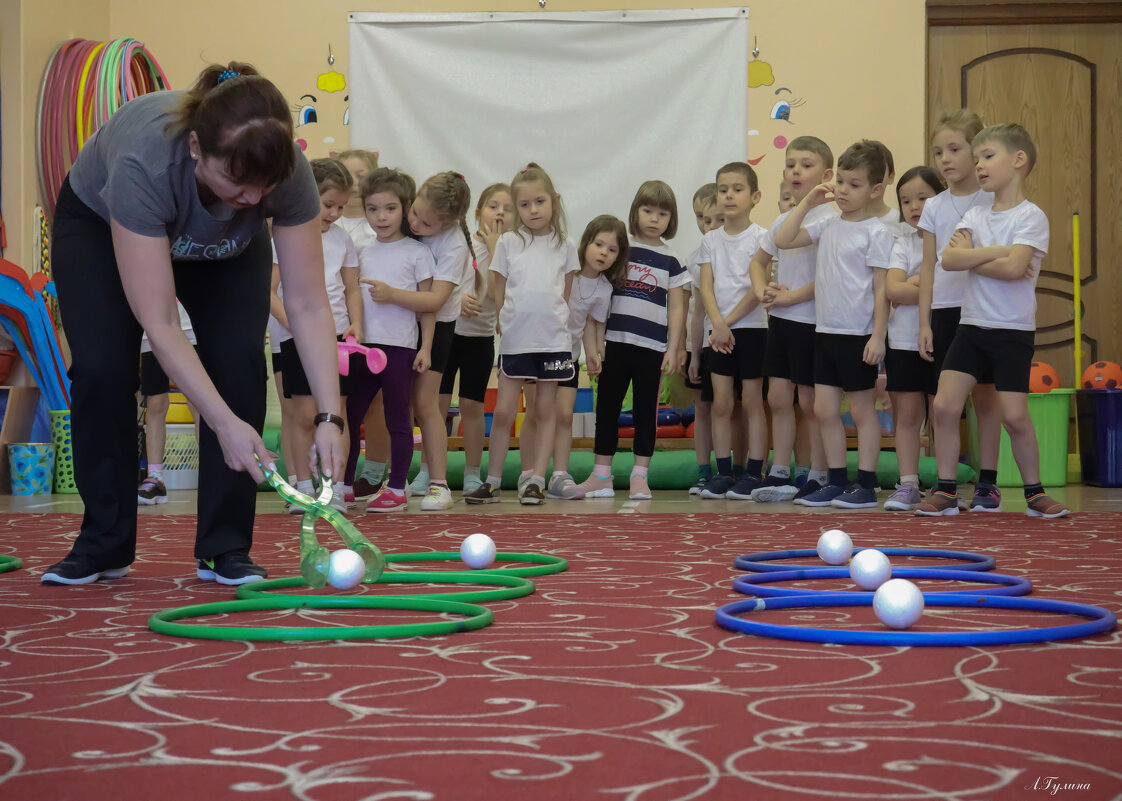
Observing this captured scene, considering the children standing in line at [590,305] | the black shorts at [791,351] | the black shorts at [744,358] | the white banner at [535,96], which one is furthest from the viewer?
the white banner at [535,96]

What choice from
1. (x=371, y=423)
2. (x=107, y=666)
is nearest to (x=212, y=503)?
(x=107, y=666)

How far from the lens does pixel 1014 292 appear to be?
12.0 feet

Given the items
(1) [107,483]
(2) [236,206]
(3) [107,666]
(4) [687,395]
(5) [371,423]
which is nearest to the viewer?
(3) [107,666]

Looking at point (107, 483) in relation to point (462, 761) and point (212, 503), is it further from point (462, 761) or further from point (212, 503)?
point (462, 761)

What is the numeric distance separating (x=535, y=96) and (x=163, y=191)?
16.3ft

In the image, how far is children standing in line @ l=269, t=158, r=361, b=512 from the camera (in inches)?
155

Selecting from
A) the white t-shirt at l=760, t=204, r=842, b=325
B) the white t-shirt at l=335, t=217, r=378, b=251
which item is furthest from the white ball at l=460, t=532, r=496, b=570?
the white t-shirt at l=760, t=204, r=842, b=325

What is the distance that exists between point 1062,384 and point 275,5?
5.02 m

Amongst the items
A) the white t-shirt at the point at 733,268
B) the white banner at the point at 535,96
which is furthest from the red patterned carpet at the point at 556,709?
the white banner at the point at 535,96

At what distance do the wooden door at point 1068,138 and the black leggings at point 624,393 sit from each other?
286cm

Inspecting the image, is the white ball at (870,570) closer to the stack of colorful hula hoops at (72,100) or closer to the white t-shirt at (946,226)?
the white t-shirt at (946,226)

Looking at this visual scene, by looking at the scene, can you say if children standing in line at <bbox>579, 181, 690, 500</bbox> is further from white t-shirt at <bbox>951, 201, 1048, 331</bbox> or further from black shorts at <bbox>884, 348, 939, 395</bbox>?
white t-shirt at <bbox>951, 201, 1048, 331</bbox>

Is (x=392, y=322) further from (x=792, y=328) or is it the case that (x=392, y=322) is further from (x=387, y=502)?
(x=792, y=328)

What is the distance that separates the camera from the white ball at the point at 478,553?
8.07 feet
